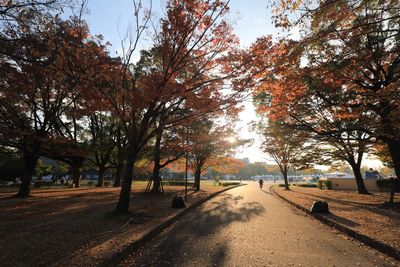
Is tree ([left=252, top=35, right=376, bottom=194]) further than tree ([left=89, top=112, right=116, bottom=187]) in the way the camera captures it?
No

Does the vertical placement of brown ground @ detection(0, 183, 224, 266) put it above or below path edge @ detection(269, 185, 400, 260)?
above

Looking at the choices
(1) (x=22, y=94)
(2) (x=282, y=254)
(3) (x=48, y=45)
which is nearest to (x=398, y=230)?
(2) (x=282, y=254)

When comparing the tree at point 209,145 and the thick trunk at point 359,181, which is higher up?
the tree at point 209,145

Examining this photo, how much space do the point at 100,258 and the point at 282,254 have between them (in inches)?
139

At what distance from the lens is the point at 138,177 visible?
7450cm

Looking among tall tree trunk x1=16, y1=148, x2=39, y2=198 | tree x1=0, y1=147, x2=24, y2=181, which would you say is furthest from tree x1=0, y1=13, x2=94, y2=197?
tree x1=0, y1=147, x2=24, y2=181

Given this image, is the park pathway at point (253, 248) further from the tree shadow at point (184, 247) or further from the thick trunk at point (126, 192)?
the thick trunk at point (126, 192)

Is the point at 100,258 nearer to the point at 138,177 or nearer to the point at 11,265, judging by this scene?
the point at 11,265

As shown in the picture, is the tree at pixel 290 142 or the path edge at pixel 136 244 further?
the tree at pixel 290 142

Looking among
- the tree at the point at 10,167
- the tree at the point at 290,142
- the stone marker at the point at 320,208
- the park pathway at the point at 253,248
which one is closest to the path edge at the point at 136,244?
the park pathway at the point at 253,248

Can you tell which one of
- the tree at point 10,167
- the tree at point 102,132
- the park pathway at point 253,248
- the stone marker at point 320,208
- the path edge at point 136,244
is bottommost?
the park pathway at point 253,248

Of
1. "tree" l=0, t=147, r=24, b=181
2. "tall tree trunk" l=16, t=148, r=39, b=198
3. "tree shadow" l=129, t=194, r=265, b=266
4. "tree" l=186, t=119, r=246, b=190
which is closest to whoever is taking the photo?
"tree shadow" l=129, t=194, r=265, b=266

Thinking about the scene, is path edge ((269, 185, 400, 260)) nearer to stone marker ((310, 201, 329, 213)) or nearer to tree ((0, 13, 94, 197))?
stone marker ((310, 201, 329, 213))

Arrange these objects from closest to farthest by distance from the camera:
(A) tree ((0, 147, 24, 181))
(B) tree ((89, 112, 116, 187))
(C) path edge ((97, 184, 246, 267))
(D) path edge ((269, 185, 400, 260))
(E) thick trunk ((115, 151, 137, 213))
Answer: (C) path edge ((97, 184, 246, 267))
(D) path edge ((269, 185, 400, 260))
(E) thick trunk ((115, 151, 137, 213))
(B) tree ((89, 112, 116, 187))
(A) tree ((0, 147, 24, 181))
